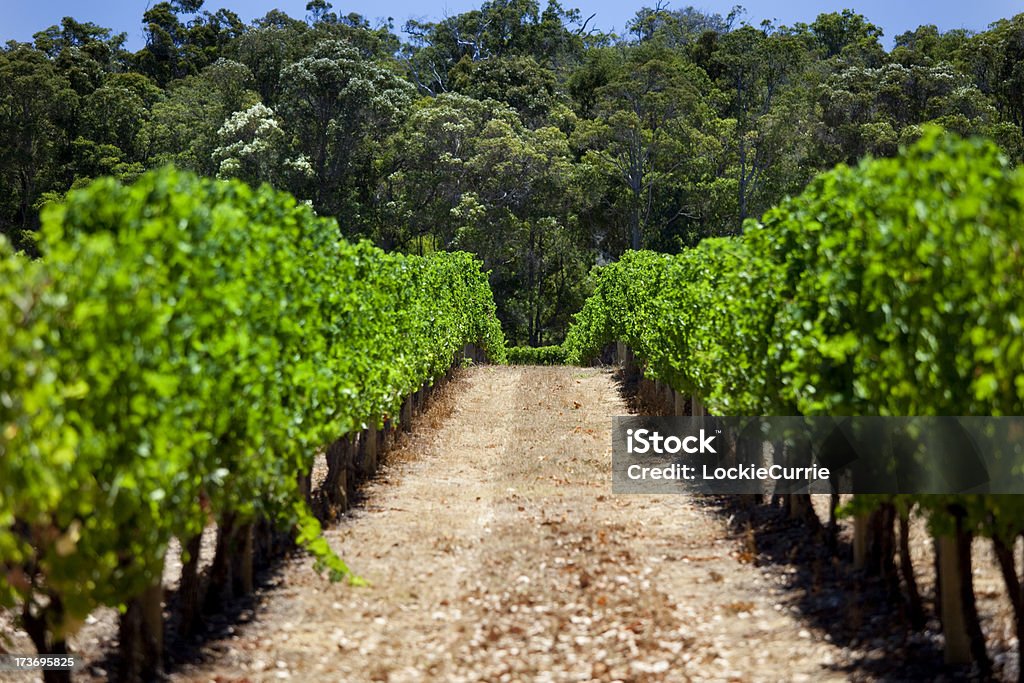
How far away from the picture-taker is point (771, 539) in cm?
1031

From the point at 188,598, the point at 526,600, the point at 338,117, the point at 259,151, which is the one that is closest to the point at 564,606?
the point at 526,600

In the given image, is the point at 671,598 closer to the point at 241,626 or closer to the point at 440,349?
the point at 241,626

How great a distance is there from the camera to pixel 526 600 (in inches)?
339

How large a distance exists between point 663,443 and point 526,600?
8411 mm

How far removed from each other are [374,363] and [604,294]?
21770mm

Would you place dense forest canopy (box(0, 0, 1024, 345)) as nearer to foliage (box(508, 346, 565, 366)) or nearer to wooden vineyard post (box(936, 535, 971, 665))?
foliage (box(508, 346, 565, 366))

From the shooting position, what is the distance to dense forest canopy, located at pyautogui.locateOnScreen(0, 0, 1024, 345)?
156 feet

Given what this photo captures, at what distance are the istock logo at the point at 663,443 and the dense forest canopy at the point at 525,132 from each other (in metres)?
28.5

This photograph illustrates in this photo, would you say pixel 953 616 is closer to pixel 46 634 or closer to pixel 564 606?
pixel 564 606

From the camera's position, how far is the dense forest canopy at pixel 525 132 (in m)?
47.6

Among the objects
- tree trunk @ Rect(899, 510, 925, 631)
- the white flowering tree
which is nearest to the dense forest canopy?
the white flowering tree

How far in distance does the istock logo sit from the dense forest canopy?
1123 inches
